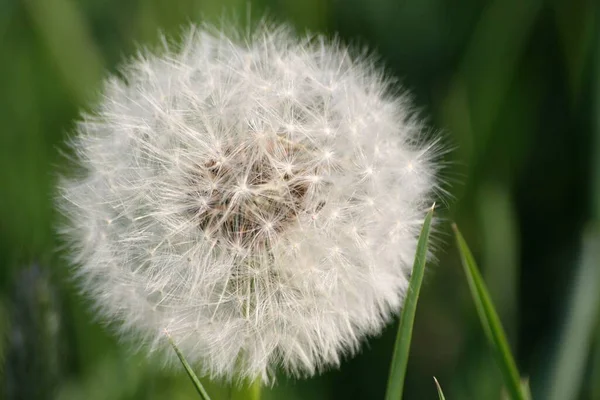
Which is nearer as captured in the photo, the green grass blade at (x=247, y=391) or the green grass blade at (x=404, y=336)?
the green grass blade at (x=404, y=336)

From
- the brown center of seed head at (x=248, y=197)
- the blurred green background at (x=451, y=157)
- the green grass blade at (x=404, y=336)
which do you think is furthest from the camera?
the blurred green background at (x=451, y=157)

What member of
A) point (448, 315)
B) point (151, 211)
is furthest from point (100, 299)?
point (448, 315)

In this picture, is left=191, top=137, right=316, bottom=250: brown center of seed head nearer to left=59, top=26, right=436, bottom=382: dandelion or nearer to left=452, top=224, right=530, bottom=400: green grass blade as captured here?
left=59, top=26, right=436, bottom=382: dandelion

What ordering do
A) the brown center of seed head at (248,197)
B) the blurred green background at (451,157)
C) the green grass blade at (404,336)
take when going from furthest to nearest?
the blurred green background at (451,157)
the brown center of seed head at (248,197)
the green grass blade at (404,336)

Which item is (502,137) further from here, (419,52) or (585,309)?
(585,309)

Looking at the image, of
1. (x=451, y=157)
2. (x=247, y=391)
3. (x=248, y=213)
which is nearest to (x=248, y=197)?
(x=248, y=213)

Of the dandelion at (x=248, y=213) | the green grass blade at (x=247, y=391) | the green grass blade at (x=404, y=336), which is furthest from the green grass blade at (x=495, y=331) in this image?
the green grass blade at (x=247, y=391)

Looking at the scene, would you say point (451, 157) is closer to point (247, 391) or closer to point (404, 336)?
point (247, 391)

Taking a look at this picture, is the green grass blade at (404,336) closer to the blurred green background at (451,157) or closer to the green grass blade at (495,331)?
the green grass blade at (495,331)
